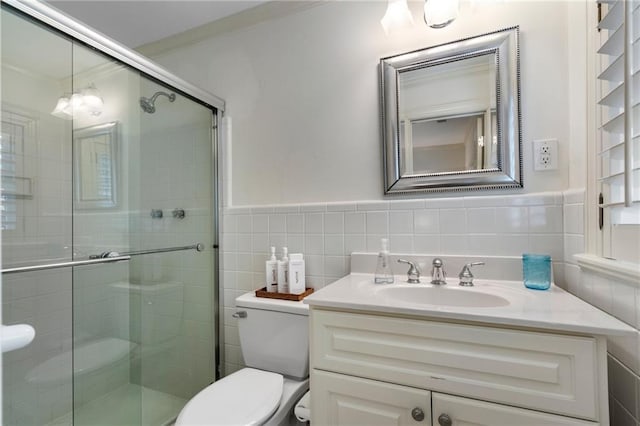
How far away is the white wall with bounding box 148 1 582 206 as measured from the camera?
49.4 inches

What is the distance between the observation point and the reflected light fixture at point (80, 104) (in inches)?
51.3

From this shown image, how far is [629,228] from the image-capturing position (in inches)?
34.0

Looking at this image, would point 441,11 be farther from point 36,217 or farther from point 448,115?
point 36,217

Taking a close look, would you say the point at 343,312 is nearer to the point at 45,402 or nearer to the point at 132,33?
the point at 45,402

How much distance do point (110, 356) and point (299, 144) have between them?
1.32 m

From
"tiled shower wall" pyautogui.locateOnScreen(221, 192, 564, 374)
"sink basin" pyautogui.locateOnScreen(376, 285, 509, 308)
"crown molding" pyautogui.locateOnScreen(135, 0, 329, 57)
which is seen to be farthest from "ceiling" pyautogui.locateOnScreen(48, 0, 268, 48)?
"sink basin" pyautogui.locateOnScreen(376, 285, 509, 308)

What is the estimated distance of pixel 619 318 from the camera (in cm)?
87

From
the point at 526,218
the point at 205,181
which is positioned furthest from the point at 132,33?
the point at 526,218

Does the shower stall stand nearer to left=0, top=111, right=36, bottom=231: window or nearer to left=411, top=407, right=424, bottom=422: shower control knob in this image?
left=0, top=111, right=36, bottom=231: window

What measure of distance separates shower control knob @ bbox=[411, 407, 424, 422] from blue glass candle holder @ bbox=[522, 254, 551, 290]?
1.96ft

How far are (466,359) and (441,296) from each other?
1.12 feet

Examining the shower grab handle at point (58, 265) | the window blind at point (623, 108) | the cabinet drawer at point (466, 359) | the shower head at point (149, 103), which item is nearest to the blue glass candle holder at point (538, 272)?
the window blind at point (623, 108)

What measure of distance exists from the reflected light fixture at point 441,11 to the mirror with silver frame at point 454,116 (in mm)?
94

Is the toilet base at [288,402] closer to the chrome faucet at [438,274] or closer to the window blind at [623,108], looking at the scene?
the chrome faucet at [438,274]
